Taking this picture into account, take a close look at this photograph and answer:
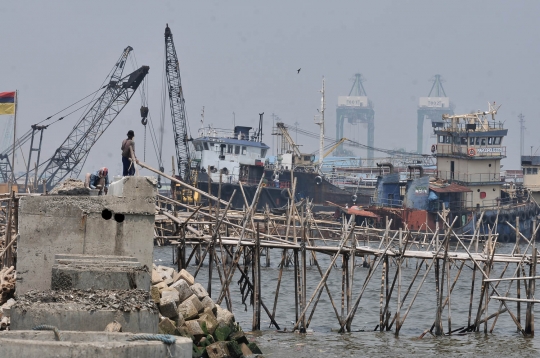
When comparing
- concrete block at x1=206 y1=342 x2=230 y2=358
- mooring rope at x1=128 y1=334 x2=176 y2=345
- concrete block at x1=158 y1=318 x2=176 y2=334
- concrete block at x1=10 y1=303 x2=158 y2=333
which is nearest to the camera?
mooring rope at x1=128 y1=334 x2=176 y2=345

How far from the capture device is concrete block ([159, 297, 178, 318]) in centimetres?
1698

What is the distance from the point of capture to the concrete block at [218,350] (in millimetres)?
17453

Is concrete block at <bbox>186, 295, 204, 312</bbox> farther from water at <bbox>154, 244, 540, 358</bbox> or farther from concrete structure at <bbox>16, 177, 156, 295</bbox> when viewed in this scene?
concrete structure at <bbox>16, 177, 156, 295</bbox>

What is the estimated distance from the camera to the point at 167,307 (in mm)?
17016

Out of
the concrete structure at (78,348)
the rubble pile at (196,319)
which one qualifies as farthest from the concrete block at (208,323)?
the concrete structure at (78,348)

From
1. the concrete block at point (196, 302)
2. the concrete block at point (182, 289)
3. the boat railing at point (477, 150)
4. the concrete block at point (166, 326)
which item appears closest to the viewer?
the concrete block at point (166, 326)

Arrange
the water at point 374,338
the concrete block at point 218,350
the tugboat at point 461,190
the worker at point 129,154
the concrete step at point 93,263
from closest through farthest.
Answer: the concrete step at point 93,263, the worker at point 129,154, the concrete block at point 218,350, the water at point 374,338, the tugboat at point 461,190

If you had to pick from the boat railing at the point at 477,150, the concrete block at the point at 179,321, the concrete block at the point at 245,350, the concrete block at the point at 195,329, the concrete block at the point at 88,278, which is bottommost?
the concrete block at the point at 245,350

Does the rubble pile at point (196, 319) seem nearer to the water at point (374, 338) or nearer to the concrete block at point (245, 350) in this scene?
the concrete block at point (245, 350)

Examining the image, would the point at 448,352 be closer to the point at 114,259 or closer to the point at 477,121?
the point at 114,259

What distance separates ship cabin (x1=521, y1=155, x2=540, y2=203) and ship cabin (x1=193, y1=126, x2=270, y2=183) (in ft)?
75.2

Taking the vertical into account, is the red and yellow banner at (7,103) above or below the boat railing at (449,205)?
above

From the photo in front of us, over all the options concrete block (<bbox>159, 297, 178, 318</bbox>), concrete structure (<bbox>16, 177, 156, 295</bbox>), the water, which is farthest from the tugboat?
concrete structure (<bbox>16, 177, 156, 295</bbox>)

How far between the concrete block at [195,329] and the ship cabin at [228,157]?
62.0 m
